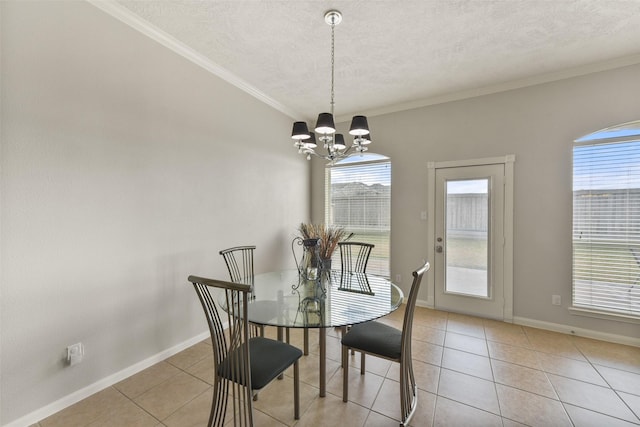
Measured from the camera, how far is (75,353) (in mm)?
1881

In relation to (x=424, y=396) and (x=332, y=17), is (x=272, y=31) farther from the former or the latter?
(x=424, y=396)

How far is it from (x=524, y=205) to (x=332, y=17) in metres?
3.04

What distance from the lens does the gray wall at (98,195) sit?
1651mm

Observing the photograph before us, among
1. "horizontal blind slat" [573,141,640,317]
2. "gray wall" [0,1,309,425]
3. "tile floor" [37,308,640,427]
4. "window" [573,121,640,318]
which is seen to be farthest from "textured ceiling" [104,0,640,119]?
"tile floor" [37,308,640,427]

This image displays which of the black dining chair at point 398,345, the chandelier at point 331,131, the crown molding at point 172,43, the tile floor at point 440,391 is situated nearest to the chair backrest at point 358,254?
the tile floor at point 440,391

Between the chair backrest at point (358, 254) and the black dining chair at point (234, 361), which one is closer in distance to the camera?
the black dining chair at point (234, 361)

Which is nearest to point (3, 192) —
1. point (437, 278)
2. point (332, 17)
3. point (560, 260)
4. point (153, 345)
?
point (153, 345)

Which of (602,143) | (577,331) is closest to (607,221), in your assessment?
(602,143)

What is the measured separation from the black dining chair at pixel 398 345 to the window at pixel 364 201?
7.18 ft

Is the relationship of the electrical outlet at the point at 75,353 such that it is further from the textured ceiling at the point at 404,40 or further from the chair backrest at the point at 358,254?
the textured ceiling at the point at 404,40

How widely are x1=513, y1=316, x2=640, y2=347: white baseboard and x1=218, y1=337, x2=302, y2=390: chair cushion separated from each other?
3.06m

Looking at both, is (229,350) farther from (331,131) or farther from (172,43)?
(172,43)

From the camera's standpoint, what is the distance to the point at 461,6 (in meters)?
2.06

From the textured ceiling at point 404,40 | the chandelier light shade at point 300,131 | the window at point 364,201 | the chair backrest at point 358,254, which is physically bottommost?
the chair backrest at point 358,254
